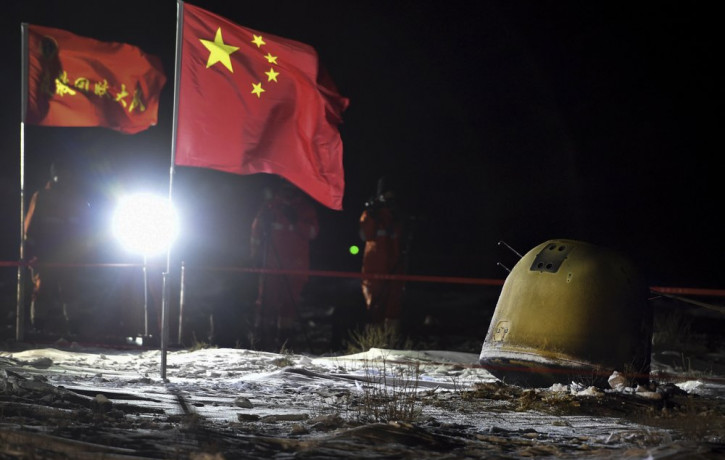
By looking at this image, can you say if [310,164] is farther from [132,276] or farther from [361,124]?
[361,124]

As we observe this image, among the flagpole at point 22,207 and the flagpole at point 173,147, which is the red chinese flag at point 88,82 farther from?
the flagpole at point 173,147

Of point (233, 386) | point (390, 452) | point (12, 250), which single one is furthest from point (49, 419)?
point (12, 250)

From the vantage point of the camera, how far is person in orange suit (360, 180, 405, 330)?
1487 cm

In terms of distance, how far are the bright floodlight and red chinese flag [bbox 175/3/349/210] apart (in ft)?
9.31

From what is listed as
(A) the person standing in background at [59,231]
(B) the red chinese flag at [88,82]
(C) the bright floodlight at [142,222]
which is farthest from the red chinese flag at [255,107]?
(A) the person standing in background at [59,231]

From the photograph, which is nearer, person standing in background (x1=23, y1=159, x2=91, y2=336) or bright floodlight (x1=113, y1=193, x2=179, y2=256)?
bright floodlight (x1=113, y1=193, x2=179, y2=256)

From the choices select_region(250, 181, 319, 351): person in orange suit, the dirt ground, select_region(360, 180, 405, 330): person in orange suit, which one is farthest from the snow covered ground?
select_region(360, 180, 405, 330): person in orange suit

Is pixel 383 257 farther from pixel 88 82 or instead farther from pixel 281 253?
pixel 88 82

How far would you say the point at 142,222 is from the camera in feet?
42.6

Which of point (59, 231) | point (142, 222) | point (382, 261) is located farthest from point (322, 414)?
point (59, 231)

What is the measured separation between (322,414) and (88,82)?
25.8 ft

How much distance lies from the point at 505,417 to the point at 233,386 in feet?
8.74

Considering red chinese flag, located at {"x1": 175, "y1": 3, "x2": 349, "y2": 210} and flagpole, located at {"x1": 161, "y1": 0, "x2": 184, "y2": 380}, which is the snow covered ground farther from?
red chinese flag, located at {"x1": 175, "y1": 3, "x2": 349, "y2": 210}

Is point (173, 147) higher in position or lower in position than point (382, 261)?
higher
